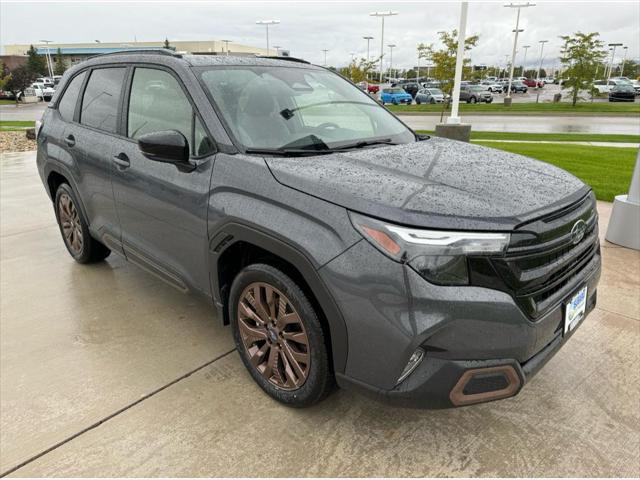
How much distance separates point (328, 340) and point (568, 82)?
34275mm

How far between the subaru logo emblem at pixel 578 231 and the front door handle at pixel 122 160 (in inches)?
105

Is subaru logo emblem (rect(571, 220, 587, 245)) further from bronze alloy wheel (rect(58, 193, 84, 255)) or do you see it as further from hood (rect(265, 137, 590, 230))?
bronze alloy wheel (rect(58, 193, 84, 255))

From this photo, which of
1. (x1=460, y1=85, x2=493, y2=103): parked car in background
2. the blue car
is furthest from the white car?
(x1=460, y1=85, x2=493, y2=103): parked car in background

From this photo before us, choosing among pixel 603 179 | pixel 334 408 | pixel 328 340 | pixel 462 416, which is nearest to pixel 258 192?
pixel 328 340

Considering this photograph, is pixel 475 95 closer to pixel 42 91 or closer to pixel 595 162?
pixel 595 162

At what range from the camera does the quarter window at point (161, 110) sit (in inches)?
110

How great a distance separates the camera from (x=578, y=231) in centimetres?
229

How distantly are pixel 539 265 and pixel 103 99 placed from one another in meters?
3.31

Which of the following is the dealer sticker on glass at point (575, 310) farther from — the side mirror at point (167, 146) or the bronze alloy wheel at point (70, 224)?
the bronze alloy wheel at point (70, 224)

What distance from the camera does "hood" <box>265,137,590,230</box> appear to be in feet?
6.49

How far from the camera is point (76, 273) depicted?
438cm

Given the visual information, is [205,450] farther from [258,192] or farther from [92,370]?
[258,192]

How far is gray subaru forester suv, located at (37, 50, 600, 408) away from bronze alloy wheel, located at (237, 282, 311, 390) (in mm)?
10

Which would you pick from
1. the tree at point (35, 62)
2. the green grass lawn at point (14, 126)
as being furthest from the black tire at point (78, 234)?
the tree at point (35, 62)
